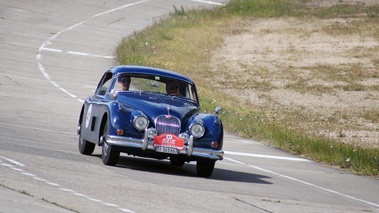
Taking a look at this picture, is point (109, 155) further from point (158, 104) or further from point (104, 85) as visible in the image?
point (104, 85)

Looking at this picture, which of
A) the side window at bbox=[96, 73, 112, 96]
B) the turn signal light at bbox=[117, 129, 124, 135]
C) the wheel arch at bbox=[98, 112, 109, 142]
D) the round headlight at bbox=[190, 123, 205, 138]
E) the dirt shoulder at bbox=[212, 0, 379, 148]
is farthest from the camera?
the dirt shoulder at bbox=[212, 0, 379, 148]

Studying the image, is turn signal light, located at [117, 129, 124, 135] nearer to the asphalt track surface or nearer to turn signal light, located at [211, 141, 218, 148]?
the asphalt track surface

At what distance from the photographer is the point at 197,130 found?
16141 millimetres

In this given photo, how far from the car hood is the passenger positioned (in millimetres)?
403

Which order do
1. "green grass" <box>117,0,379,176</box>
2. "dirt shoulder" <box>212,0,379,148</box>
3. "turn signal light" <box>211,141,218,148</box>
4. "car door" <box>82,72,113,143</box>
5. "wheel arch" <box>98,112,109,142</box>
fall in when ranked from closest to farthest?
1. "turn signal light" <box>211,141,218,148</box>
2. "wheel arch" <box>98,112,109,142</box>
3. "car door" <box>82,72,113,143</box>
4. "green grass" <box>117,0,379,176</box>
5. "dirt shoulder" <box>212,0,379,148</box>

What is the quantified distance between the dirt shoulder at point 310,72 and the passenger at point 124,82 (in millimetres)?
8583

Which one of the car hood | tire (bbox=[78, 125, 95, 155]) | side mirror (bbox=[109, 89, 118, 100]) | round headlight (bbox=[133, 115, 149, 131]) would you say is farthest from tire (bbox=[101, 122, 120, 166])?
tire (bbox=[78, 125, 95, 155])

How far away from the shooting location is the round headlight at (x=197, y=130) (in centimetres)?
1612

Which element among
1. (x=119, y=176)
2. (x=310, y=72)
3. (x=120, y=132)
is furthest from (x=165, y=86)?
(x=310, y=72)

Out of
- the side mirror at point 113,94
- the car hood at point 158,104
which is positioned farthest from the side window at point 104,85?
the car hood at point 158,104

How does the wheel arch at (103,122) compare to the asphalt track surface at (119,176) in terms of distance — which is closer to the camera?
the asphalt track surface at (119,176)

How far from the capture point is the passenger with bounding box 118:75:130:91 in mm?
17641

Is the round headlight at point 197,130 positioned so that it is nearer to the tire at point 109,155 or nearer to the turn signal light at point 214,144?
the turn signal light at point 214,144

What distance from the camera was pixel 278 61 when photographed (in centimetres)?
4450
